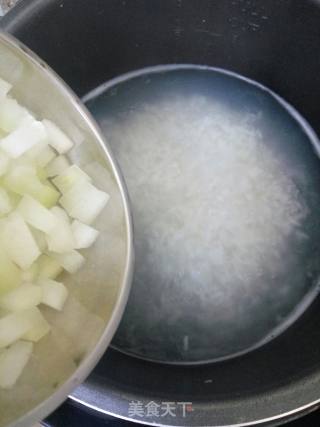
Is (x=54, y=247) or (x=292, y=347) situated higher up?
(x=54, y=247)

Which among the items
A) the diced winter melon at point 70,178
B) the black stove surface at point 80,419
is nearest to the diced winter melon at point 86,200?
the diced winter melon at point 70,178

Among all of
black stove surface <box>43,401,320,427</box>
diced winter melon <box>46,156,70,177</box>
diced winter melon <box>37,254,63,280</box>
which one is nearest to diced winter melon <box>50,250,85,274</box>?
diced winter melon <box>37,254,63,280</box>

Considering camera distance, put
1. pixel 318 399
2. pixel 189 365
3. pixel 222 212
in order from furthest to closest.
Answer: pixel 222 212 < pixel 189 365 < pixel 318 399

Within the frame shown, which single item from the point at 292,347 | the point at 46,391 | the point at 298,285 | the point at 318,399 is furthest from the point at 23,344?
the point at 298,285

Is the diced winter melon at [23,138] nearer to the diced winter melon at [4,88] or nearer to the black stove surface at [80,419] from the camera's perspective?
the diced winter melon at [4,88]

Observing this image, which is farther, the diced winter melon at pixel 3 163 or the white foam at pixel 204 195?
the white foam at pixel 204 195

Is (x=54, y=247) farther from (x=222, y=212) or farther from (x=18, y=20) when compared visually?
(x=222, y=212)

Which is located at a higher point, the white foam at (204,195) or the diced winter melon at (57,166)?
the diced winter melon at (57,166)
